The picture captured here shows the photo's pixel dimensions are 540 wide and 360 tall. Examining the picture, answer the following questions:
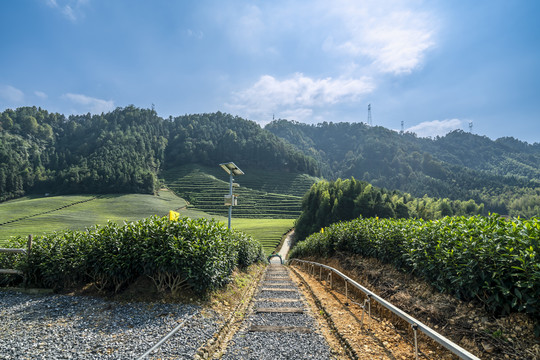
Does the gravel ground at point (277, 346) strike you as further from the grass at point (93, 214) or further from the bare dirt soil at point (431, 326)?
the grass at point (93, 214)

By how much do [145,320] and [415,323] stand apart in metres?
4.26

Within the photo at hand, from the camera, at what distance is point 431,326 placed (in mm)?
4070

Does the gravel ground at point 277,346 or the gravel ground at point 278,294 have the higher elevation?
the gravel ground at point 277,346

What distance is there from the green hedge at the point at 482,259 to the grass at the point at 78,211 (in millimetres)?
45119

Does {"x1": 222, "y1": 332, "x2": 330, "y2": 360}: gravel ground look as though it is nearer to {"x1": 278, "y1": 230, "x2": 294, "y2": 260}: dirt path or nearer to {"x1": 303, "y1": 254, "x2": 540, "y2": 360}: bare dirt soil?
{"x1": 303, "y1": 254, "x2": 540, "y2": 360}: bare dirt soil

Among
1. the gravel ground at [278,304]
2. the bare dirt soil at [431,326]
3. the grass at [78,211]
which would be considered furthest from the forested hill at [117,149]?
the bare dirt soil at [431,326]

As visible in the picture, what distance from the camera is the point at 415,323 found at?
3430 mm

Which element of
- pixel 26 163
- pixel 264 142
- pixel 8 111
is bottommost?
pixel 26 163

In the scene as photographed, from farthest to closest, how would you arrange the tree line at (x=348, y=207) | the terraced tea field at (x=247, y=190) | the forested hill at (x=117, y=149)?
the forested hill at (x=117, y=149) → the terraced tea field at (x=247, y=190) → the tree line at (x=348, y=207)

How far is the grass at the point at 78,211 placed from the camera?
152 feet

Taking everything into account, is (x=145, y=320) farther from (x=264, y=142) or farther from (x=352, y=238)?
(x=264, y=142)

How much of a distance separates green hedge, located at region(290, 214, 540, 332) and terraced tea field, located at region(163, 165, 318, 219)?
59.7 metres

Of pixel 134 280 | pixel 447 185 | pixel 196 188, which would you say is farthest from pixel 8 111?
pixel 447 185

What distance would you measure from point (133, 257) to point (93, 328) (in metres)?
1.57
